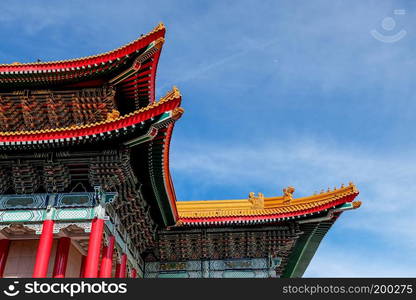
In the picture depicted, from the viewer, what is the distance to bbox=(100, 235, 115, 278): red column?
544 inches

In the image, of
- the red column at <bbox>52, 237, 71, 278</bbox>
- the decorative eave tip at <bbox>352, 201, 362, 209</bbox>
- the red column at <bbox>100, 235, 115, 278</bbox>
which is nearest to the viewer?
the red column at <bbox>100, 235, 115, 278</bbox>

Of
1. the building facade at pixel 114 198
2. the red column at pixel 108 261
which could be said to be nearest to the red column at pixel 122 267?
the building facade at pixel 114 198

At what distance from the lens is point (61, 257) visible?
1480 centimetres

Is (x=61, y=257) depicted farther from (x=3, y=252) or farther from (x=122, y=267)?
(x=122, y=267)

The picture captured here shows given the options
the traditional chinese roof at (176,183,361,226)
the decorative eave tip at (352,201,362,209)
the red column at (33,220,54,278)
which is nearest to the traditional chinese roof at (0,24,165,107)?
the red column at (33,220,54,278)

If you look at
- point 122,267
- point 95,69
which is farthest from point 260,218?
point 95,69

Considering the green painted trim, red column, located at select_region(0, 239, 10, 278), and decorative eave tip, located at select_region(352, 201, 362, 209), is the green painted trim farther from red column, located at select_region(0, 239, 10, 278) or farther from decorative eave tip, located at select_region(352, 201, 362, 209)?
red column, located at select_region(0, 239, 10, 278)

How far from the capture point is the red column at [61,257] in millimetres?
14539

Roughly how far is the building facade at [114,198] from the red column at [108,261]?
36mm

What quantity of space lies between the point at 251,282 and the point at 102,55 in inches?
412

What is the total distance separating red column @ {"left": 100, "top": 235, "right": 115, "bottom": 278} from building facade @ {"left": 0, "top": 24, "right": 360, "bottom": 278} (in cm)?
4

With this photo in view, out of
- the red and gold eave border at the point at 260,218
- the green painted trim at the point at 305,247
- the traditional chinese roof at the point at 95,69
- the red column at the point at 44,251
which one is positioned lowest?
the red column at the point at 44,251

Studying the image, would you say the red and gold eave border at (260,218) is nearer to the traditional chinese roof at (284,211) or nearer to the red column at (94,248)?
the traditional chinese roof at (284,211)

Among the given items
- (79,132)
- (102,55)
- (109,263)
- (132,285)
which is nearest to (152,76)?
(102,55)
